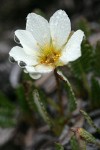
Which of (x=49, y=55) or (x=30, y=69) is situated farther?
(x=49, y=55)

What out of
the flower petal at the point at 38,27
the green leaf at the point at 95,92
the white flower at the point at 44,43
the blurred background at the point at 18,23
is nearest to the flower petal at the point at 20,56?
the white flower at the point at 44,43

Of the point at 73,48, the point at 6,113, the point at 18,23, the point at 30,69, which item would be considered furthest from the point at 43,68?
the point at 18,23

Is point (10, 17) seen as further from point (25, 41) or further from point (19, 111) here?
point (25, 41)

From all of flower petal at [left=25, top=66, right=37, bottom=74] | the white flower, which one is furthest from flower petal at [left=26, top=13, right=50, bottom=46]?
flower petal at [left=25, top=66, right=37, bottom=74]

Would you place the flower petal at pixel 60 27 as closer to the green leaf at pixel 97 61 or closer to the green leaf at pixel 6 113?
the green leaf at pixel 97 61

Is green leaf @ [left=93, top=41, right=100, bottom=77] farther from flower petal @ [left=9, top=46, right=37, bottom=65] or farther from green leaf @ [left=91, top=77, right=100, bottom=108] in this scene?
flower petal @ [left=9, top=46, right=37, bottom=65]

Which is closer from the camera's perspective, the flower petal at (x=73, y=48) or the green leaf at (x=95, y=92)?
the flower petal at (x=73, y=48)

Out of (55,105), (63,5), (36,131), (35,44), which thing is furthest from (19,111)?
(63,5)

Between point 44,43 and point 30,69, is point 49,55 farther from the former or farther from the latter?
point 30,69
